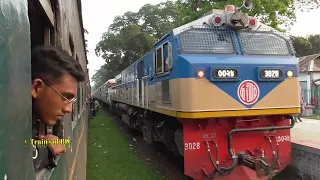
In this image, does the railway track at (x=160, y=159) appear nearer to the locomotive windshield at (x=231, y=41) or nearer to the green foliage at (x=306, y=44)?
the locomotive windshield at (x=231, y=41)

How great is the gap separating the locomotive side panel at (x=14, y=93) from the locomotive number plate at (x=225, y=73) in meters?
4.20

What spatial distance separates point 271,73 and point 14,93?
4998 millimetres

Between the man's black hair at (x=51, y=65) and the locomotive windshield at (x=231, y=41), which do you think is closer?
the man's black hair at (x=51, y=65)

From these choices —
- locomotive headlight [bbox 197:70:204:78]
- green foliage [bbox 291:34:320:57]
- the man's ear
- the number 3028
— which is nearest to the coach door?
the number 3028

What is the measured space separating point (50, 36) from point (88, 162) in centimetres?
642

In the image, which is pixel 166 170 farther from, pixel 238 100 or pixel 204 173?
pixel 238 100

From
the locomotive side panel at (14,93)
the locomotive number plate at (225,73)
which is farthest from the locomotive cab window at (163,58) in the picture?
the locomotive side panel at (14,93)

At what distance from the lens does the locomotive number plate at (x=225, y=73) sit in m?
5.08

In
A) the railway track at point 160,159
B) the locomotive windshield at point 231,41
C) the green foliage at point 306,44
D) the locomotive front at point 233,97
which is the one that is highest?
the green foliage at point 306,44

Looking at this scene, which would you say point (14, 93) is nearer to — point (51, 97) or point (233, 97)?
point (51, 97)

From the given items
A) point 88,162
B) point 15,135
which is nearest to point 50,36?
point 15,135

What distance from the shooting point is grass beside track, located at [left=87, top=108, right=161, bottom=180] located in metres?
6.92

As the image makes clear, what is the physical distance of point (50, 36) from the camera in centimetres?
238

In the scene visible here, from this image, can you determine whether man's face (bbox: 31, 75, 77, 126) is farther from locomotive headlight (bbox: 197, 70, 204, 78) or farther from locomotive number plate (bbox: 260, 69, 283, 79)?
locomotive number plate (bbox: 260, 69, 283, 79)
